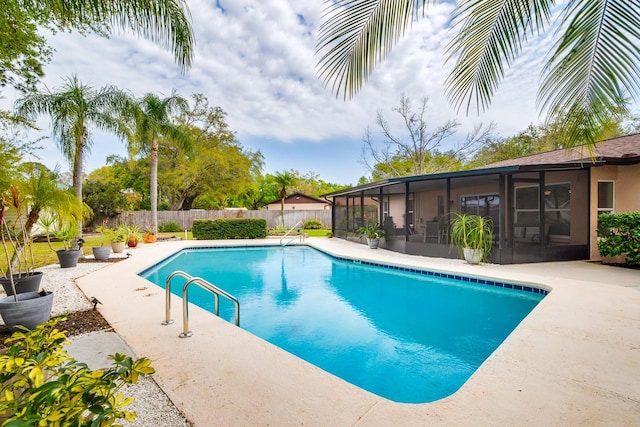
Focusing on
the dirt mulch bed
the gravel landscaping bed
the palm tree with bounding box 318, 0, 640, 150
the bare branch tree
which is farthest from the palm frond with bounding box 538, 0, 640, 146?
the bare branch tree

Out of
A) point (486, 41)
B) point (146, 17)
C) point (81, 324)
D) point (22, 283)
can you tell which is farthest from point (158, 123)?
point (486, 41)

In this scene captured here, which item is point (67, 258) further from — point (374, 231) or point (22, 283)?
point (374, 231)

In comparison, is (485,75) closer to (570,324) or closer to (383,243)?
(570,324)

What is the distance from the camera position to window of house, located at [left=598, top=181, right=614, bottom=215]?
8.10 m

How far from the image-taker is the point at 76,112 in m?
8.20

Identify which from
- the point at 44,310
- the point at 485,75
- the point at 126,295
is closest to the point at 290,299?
the point at 126,295

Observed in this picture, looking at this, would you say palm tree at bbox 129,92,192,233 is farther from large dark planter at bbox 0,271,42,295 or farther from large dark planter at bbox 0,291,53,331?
large dark planter at bbox 0,291,53,331

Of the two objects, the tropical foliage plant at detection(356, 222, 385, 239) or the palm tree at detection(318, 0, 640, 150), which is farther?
the tropical foliage plant at detection(356, 222, 385, 239)

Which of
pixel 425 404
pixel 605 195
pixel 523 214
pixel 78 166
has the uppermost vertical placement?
pixel 78 166

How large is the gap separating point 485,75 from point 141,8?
3248 millimetres

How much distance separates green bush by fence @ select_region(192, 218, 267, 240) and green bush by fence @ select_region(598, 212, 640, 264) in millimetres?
13319

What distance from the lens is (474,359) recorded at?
12.2 feet

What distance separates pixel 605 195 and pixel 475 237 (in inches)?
147

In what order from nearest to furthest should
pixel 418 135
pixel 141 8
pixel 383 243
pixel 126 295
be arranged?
pixel 141 8, pixel 126 295, pixel 383 243, pixel 418 135
